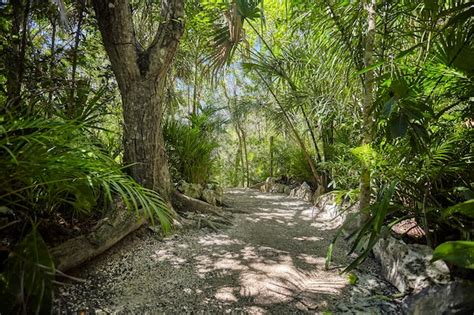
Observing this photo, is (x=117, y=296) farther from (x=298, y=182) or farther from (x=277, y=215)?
(x=298, y=182)

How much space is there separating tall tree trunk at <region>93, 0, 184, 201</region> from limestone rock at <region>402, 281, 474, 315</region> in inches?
83.7

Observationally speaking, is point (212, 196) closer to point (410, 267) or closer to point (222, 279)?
point (222, 279)

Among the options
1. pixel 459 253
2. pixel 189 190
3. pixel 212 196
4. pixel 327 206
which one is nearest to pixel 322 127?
pixel 327 206

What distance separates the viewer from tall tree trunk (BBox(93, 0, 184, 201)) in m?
2.40

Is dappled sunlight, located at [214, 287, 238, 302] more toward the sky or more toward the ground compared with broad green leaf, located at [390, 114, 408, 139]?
more toward the ground

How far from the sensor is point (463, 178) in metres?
1.87

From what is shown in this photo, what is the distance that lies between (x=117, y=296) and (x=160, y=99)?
1.75m

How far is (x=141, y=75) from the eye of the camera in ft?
8.23

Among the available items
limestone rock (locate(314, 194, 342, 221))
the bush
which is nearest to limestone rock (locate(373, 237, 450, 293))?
limestone rock (locate(314, 194, 342, 221))

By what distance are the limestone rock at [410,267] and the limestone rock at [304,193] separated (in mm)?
2713

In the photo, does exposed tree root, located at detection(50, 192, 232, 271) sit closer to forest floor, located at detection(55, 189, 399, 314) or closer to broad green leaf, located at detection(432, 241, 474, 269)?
forest floor, located at detection(55, 189, 399, 314)

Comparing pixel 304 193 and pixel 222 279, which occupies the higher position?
pixel 304 193

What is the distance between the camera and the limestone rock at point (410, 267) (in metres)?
1.46

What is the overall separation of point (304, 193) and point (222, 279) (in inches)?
137
